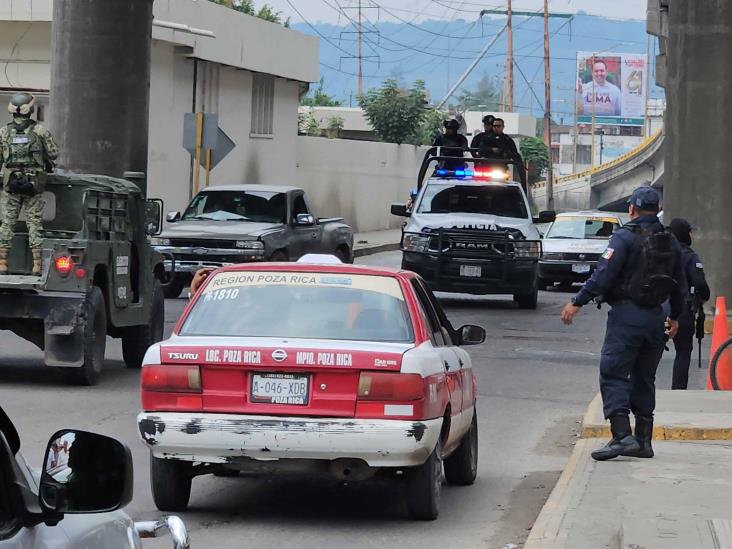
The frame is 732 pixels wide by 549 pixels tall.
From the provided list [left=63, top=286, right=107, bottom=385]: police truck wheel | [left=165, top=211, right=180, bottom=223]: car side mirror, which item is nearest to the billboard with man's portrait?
[left=165, top=211, right=180, bottom=223]: car side mirror

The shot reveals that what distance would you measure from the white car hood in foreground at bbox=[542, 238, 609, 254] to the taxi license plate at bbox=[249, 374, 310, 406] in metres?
21.8

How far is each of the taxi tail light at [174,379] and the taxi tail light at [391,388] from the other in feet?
2.96

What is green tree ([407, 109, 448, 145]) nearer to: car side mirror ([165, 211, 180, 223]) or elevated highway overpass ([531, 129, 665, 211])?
elevated highway overpass ([531, 129, 665, 211])

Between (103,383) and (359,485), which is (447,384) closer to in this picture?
(359,485)

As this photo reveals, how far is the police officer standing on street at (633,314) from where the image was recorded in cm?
1005

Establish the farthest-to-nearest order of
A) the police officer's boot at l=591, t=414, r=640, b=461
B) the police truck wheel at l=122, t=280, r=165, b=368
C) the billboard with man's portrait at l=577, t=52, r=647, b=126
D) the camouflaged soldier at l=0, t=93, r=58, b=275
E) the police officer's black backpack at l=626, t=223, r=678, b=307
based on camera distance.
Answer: the billboard with man's portrait at l=577, t=52, r=647, b=126 → the police truck wheel at l=122, t=280, r=165, b=368 → the camouflaged soldier at l=0, t=93, r=58, b=275 → the police officer's boot at l=591, t=414, r=640, b=461 → the police officer's black backpack at l=626, t=223, r=678, b=307

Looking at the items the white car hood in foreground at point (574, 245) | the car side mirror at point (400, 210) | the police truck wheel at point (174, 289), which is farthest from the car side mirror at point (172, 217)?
the white car hood in foreground at point (574, 245)

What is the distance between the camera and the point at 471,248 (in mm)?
23750

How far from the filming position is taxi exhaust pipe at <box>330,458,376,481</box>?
8164 mm

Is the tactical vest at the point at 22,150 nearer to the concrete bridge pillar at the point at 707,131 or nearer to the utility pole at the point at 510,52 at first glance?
the concrete bridge pillar at the point at 707,131

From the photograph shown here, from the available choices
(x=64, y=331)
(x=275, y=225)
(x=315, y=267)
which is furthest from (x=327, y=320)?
(x=275, y=225)

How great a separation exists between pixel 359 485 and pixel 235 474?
4.71 ft

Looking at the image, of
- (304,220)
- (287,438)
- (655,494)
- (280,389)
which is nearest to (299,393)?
(280,389)

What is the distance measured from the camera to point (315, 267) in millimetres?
9078
